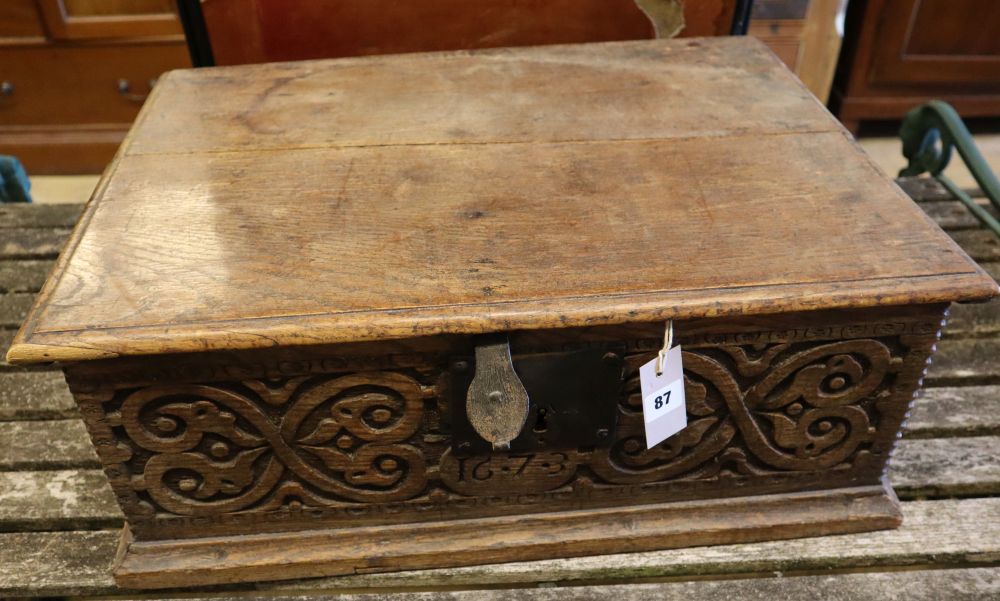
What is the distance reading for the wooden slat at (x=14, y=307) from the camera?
57.1 inches

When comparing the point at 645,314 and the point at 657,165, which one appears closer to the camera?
the point at 645,314

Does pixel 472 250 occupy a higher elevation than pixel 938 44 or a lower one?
higher

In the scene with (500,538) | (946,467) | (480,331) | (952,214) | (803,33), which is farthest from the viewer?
(803,33)

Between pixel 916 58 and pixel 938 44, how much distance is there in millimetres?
79

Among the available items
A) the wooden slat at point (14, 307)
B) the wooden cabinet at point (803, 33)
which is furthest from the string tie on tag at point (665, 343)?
the wooden cabinet at point (803, 33)

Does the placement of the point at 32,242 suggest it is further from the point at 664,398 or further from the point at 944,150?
the point at 944,150

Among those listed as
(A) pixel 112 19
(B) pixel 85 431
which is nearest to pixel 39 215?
(B) pixel 85 431

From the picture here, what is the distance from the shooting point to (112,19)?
8.05 ft

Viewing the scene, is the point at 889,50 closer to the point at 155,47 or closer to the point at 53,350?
the point at 155,47

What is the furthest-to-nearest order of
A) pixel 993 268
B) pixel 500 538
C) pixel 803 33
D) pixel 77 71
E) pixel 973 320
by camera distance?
pixel 77 71 < pixel 803 33 < pixel 993 268 < pixel 973 320 < pixel 500 538

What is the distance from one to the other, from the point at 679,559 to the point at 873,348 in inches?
15.2

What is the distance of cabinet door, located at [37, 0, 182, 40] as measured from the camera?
2.44 metres

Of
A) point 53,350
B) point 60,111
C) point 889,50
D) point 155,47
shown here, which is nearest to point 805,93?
point 53,350

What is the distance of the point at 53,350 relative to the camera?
0.84 meters
